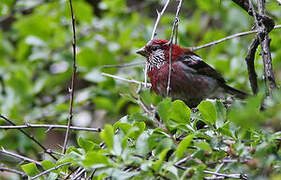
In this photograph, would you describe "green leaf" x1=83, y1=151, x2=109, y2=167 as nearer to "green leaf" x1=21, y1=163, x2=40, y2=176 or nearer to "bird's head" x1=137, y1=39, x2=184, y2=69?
"green leaf" x1=21, y1=163, x2=40, y2=176

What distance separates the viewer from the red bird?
481 cm

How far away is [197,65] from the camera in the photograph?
5113 millimetres

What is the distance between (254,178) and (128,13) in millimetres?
5251

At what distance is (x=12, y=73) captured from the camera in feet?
21.1

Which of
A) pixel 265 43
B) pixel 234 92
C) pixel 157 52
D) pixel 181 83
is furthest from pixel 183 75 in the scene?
pixel 265 43

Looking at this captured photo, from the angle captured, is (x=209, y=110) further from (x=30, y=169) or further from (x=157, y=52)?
(x=157, y=52)

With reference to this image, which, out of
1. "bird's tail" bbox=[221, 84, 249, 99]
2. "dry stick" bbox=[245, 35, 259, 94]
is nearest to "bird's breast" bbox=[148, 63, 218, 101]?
"bird's tail" bbox=[221, 84, 249, 99]

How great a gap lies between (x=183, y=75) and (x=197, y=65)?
26 cm

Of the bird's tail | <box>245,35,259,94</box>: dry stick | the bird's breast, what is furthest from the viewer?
the bird's tail

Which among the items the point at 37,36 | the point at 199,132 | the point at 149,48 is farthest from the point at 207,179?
the point at 37,36

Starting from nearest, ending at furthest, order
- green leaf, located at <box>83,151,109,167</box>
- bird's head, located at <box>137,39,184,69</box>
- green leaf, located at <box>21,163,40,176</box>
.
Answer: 1. green leaf, located at <box>83,151,109,167</box>
2. green leaf, located at <box>21,163,40,176</box>
3. bird's head, located at <box>137,39,184,69</box>

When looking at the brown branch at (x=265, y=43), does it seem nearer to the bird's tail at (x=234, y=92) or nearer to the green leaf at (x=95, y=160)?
the green leaf at (x=95, y=160)

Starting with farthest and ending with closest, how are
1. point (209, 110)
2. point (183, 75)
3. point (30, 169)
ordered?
point (183, 75) < point (30, 169) < point (209, 110)

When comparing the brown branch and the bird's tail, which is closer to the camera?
the brown branch
